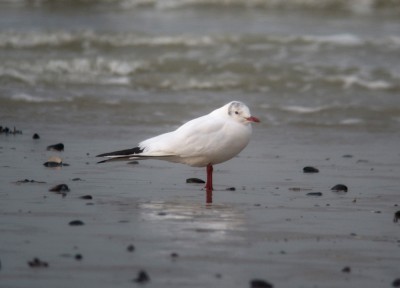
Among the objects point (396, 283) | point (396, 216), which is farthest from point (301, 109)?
point (396, 283)

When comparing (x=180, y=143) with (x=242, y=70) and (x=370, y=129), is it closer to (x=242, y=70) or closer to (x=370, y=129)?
(x=370, y=129)

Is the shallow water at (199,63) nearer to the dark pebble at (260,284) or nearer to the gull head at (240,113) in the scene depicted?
the gull head at (240,113)

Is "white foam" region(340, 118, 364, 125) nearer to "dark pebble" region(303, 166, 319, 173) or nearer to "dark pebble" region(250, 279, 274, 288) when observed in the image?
"dark pebble" region(303, 166, 319, 173)

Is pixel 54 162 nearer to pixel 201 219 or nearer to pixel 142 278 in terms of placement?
pixel 201 219

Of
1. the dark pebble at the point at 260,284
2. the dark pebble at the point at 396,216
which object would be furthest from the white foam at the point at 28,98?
the dark pebble at the point at 260,284

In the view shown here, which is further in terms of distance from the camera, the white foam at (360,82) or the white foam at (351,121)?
the white foam at (360,82)

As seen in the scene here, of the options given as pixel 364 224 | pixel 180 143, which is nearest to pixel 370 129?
pixel 180 143

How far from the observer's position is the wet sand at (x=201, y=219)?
4.54m

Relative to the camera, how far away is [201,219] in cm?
570

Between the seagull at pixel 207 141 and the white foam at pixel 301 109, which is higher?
the white foam at pixel 301 109

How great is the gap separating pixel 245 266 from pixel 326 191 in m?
2.28

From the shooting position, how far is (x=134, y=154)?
6.77m

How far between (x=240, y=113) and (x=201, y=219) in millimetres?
1205

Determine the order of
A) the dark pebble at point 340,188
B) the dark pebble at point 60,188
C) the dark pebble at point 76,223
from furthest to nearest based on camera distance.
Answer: the dark pebble at point 340,188
the dark pebble at point 60,188
the dark pebble at point 76,223
